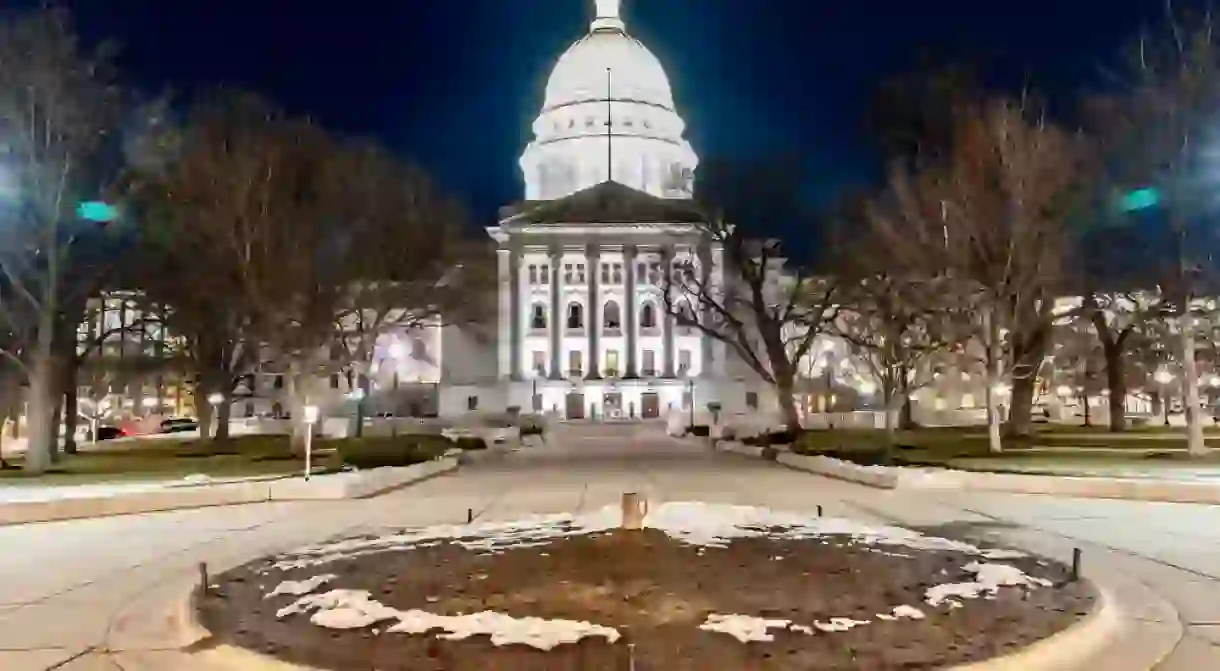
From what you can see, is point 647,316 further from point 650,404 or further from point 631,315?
point 650,404

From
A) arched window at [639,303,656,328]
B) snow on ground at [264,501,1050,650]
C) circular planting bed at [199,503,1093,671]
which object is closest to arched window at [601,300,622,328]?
arched window at [639,303,656,328]

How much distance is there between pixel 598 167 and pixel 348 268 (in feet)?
259

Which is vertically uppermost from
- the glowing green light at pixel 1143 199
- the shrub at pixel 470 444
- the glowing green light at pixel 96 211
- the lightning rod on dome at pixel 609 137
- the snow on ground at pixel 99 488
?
the lightning rod on dome at pixel 609 137

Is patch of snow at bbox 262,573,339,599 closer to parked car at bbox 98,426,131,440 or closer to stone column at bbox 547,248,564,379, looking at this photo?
parked car at bbox 98,426,131,440

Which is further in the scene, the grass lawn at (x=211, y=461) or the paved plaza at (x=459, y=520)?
the grass lawn at (x=211, y=461)

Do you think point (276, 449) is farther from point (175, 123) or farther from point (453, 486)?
point (453, 486)

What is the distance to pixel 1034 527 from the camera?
55.1ft

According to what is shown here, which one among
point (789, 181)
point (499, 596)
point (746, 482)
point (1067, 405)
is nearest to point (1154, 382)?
point (1067, 405)

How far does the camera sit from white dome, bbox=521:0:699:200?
113750mm

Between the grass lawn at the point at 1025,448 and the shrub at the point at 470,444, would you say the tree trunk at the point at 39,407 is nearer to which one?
the shrub at the point at 470,444

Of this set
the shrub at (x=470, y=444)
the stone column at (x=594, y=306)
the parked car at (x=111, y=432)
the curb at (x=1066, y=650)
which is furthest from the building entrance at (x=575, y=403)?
the curb at (x=1066, y=650)

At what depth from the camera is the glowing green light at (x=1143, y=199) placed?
29413 mm

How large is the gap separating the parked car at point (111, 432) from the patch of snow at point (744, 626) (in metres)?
62.1

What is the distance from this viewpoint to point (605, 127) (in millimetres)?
113000
